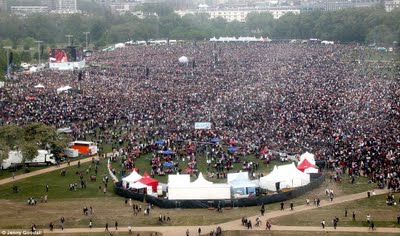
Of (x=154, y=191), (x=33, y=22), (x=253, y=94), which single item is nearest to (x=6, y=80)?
(x=253, y=94)

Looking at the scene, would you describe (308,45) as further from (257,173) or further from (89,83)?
(257,173)

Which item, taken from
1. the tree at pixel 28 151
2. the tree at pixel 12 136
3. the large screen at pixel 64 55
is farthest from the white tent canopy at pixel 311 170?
the large screen at pixel 64 55

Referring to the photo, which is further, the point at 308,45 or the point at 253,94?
the point at 308,45

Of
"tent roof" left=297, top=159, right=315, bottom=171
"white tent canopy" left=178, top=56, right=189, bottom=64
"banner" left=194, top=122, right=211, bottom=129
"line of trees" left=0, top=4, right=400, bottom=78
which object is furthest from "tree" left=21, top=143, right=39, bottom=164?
"line of trees" left=0, top=4, right=400, bottom=78

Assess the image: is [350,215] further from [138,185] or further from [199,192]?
[138,185]

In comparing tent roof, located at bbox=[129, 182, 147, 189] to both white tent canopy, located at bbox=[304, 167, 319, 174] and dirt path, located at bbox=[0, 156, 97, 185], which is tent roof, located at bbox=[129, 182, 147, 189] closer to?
dirt path, located at bbox=[0, 156, 97, 185]

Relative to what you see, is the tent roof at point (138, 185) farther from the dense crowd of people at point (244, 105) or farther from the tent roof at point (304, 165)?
the tent roof at point (304, 165)
